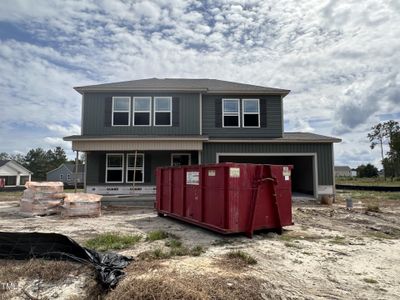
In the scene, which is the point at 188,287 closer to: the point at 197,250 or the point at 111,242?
the point at 197,250

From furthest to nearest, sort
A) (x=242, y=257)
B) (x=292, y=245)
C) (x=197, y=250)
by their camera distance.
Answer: (x=292, y=245) < (x=197, y=250) < (x=242, y=257)

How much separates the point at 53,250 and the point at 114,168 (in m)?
11.5

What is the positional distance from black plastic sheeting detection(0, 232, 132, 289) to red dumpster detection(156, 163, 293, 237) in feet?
10.0

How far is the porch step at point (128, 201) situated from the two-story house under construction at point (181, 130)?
707mm

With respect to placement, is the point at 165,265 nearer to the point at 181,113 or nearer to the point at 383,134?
the point at 181,113

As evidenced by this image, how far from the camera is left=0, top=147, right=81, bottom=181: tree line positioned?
81.1 meters

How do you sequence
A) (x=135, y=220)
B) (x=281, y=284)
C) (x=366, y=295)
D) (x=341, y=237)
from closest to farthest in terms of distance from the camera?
(x=366, y=295) → (x=281, y=284) → (x=341, y=237) → (x=135, y=220)

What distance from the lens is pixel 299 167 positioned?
66.9 ft

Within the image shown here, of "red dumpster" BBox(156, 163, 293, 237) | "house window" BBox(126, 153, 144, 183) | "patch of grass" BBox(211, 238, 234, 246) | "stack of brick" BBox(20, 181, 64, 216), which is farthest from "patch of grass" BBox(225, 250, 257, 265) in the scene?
"house window" BBox(126, 153, 144, 183)

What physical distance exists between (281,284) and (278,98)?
47.0 ft

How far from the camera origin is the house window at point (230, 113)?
57.9 feet

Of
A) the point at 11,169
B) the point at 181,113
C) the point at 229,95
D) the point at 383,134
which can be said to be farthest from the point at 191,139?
the point at 383,134

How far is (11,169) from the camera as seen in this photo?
55.1 meters

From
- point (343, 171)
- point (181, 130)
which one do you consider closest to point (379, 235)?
point (181, 130)
